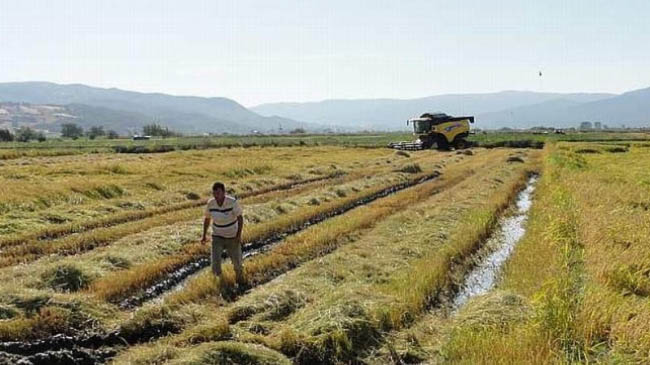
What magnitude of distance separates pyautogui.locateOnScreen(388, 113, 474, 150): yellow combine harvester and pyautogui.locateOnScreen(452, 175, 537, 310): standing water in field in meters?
33.1

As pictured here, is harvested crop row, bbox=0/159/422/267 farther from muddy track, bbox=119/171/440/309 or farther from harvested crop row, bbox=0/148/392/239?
muddy track, bbox=119/171/440/309

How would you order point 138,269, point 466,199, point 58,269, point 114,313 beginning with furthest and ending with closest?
1. point 466,199
2. point 138,269
3. point 58,269
4. point 114,313

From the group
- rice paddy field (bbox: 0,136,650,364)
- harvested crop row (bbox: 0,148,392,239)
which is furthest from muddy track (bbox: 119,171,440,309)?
harvested crop row (bbox: 0,148,392,239)

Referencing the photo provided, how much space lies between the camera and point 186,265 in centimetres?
1169

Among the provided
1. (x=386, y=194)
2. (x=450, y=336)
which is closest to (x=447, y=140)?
(x=386, y=194)

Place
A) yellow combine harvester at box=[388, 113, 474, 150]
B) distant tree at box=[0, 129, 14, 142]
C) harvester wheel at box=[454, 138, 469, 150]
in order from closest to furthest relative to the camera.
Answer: yellow combine harvester at box=[388, 113, 474, 150]
harvester wheel at box=[454, 138, 469, 150]
distant tree at box=[0, 129, 14, 142]

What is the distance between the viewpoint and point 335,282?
32.8 ft

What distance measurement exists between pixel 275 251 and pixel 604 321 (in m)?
6.71

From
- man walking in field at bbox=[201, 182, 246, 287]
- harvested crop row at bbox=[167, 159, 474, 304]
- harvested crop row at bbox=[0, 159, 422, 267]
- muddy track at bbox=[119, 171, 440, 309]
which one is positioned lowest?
muddy track at bbox=[119, 171, 440, 309]

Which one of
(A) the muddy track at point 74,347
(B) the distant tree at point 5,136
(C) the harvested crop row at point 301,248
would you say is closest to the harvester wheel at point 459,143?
(C) the harvested crop row at point 301,248

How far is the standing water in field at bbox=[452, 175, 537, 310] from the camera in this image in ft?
33.3

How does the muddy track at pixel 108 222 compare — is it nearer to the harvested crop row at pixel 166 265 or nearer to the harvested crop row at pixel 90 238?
the harvested crop row at pixel 90 238

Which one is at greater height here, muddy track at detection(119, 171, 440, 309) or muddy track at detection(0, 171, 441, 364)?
muddy track at detection(0, 171, 441, 364)

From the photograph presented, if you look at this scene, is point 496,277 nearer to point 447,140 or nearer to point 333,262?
point 333,262
